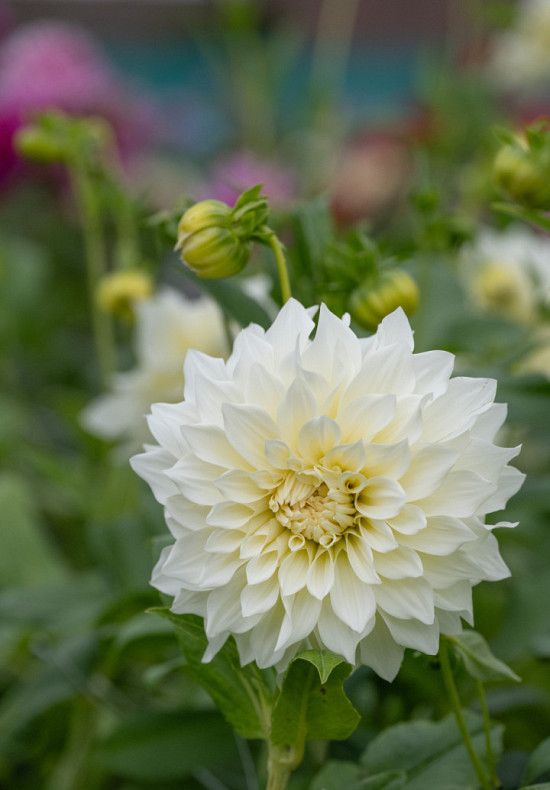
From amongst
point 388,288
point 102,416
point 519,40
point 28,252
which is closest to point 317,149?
point 519,40

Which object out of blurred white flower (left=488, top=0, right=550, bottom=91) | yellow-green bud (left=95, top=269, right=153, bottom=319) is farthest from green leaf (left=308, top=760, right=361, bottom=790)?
blurred white flower (left=488, top=0, right=550, bottom=91)

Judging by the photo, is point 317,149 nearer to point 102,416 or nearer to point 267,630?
point 102,416

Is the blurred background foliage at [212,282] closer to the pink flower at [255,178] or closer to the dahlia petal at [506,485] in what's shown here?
the pink flower at [255,178]

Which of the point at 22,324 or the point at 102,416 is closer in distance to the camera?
the point at 102,416

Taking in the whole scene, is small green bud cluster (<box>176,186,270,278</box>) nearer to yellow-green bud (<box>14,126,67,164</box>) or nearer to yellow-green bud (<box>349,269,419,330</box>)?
yellow-green bud (<box>349,269,419,330</box>)

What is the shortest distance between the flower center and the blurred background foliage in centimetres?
8

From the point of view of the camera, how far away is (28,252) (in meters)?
1.02

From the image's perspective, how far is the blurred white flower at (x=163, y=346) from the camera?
578mm

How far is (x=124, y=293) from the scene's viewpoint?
0.61 m

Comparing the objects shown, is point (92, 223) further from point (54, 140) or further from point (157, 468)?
point (157, 468)

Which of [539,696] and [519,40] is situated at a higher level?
[519,40]

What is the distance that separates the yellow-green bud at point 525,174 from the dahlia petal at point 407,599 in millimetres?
191

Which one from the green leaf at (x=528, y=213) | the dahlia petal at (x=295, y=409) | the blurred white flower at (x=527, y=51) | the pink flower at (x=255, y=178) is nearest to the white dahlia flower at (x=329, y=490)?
the dahlia petal at (x=295, y=409)

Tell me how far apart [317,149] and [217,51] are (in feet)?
1.48
